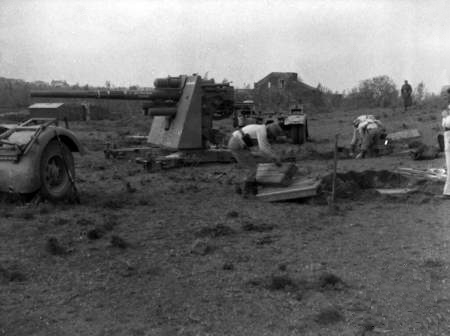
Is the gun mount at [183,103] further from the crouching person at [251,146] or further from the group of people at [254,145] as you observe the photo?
the crouching person at [251,146]

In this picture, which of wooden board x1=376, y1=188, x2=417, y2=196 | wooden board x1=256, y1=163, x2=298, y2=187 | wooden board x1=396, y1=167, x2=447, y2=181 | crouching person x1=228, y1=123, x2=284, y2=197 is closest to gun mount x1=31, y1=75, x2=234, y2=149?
crouching person x1=228, y1=123, x2=284, y2=197

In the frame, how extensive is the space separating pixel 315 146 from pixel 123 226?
40.4ft

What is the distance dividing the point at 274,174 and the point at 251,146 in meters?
0.77

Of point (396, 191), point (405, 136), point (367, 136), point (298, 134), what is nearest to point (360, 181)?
point (396, 191)

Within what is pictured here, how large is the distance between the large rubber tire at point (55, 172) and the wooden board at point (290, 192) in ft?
9.55

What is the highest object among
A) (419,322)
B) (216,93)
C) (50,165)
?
(216,93)

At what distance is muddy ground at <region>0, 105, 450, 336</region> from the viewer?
15.8ft

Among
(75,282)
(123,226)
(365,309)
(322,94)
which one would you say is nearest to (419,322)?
(365,309)

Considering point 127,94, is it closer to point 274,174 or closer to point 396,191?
point 274,174

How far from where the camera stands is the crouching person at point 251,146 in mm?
10359

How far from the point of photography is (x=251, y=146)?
1091cm

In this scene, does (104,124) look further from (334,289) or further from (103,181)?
Result: (334,289)

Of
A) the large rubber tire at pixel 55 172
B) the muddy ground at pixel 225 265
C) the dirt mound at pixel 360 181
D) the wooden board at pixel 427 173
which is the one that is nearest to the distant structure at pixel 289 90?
the wooden board at pixel 427 173

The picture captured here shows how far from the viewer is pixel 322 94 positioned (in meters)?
50.4
